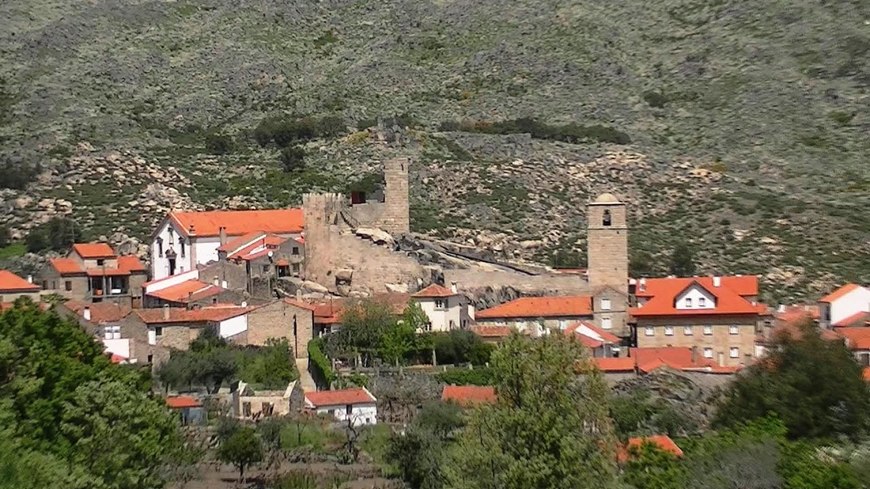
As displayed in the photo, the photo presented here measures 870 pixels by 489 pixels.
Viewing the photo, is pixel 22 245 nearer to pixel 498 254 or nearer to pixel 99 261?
pixel 99 261

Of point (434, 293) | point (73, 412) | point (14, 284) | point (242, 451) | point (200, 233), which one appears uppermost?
point (200, 233)

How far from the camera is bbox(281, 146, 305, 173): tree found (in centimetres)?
8700

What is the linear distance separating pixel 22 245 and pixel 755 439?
4500 cm

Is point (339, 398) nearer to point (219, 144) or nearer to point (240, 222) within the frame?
point (240, 222)

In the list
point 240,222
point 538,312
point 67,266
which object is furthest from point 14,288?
point 538,312

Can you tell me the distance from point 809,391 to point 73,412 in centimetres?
1627

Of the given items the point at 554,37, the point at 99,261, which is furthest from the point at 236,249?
the point at 554,37

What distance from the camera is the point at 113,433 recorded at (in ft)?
113

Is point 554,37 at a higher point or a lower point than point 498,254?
higher

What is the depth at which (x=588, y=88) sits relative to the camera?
107 metres

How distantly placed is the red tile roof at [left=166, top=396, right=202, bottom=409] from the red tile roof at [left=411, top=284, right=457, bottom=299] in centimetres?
903

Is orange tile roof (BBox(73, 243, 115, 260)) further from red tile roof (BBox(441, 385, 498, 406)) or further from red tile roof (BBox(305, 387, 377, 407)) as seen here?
red tile roof (BBox(441, 385, 498, 406))

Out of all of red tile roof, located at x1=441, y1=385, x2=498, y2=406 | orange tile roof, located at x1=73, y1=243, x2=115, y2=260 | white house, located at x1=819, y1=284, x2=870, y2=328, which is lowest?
red tile roof, located at x1=441, y1=385, x2=498, y2=406

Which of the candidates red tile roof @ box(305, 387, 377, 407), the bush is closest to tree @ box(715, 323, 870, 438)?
red tile roof @ box(305, 387, 377, 407)
